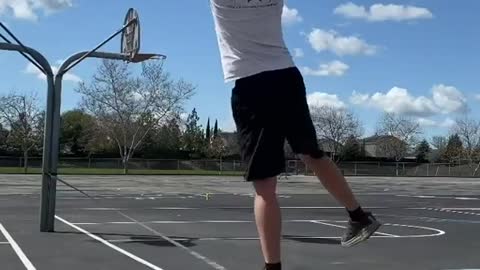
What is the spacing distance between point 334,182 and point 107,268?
4.61 m

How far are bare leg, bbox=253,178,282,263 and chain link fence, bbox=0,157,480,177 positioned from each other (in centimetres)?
7340

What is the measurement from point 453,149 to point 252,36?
4136 inches

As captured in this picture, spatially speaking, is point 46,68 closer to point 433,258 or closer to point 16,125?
point 433,258

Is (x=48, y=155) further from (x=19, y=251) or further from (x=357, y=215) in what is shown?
(x=357, y=215)

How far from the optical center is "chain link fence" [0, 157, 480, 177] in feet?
263

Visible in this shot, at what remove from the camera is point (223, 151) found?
9869 cm

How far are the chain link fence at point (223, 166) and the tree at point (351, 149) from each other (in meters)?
12.1

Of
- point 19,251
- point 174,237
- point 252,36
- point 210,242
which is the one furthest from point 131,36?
point 252,36

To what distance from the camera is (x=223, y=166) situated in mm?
82875

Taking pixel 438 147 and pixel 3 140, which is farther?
pixel 438 147

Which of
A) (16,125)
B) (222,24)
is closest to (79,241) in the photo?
(222,24)

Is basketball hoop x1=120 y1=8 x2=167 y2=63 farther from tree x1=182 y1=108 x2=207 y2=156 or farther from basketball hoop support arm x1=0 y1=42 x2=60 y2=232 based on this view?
tree x1=182 y1=108 x2=207 y2=156

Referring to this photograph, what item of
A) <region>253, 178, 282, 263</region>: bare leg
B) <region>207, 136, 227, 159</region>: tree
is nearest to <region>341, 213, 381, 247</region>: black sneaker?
<region>253, 178, 282, 263</region>: bare leg

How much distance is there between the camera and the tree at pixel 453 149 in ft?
334
